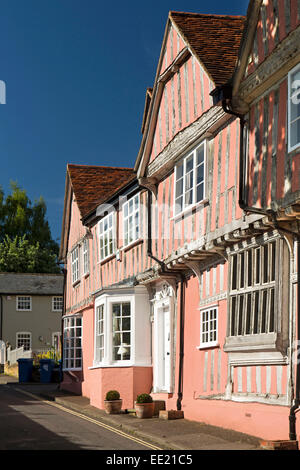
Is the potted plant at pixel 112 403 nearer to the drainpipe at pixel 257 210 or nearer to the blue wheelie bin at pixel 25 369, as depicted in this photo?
the drainpipe at pixel 257 210

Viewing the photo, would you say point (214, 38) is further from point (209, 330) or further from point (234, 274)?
point (209, 330)

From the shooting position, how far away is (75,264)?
1081 inches

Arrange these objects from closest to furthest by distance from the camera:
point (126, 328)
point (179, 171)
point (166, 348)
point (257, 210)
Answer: point (257, 210)
point (179, 171)
point (166, 348)
point (126, 328)

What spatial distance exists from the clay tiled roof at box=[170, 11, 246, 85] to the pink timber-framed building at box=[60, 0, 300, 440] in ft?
0.14

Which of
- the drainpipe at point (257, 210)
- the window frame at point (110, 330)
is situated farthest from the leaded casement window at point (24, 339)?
the drainpipe at point (257, 210)

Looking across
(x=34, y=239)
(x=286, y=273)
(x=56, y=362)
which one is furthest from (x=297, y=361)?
(x=34, y=239)

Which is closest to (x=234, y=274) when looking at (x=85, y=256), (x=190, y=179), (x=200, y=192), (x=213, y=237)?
(x=213, y=237)

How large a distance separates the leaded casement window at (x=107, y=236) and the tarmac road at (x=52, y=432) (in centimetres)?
533

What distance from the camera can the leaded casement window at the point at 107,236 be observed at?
21.8 metres

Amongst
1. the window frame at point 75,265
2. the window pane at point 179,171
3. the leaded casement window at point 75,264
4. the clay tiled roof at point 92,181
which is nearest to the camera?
the window pane at point 179,171

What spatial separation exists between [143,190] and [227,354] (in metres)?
6.77

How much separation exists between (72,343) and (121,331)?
779 cm
